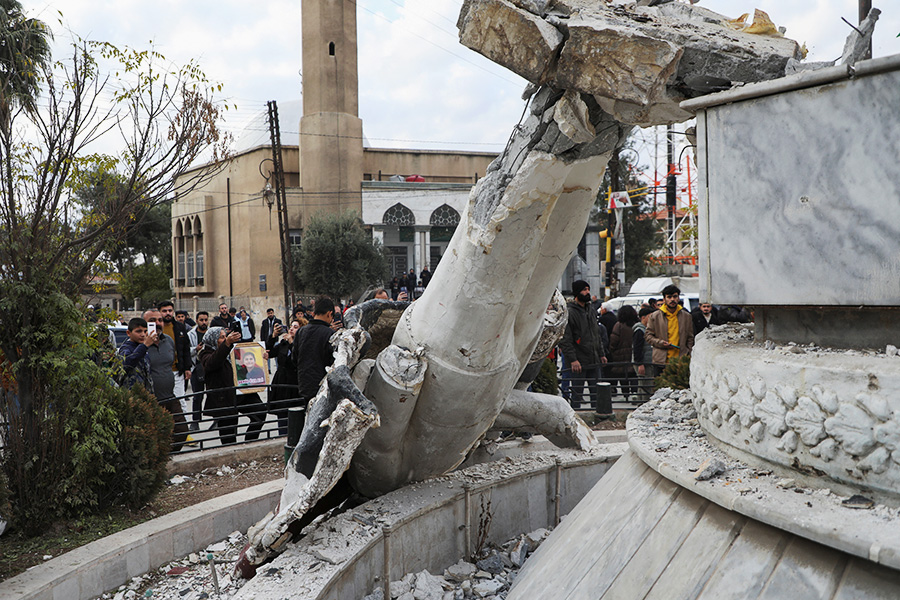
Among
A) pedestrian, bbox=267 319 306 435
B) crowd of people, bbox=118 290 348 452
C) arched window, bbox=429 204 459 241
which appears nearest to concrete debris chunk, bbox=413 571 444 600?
crowd of people, bbox=118 290 348 452

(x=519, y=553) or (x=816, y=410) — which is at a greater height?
(x=816, y=410)

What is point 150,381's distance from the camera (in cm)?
725

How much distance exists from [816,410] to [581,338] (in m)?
7.18

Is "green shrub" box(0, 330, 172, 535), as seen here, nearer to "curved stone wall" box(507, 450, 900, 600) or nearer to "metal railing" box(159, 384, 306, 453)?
"metal railing" box(159, 384, 306, 453)

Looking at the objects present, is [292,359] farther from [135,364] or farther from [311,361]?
[135,364]

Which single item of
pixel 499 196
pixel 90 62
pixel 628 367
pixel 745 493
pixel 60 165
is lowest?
pixel 628 367

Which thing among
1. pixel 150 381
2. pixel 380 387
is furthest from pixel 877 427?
pixel 150 381

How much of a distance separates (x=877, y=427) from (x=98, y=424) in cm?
453

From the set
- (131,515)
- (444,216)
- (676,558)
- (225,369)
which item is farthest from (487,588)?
(444,216)

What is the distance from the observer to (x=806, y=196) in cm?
199

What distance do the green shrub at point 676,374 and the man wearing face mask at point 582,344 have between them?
1.47m

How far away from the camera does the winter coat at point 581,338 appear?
8875 millimetres

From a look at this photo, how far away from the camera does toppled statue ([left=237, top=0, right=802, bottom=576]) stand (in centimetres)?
246

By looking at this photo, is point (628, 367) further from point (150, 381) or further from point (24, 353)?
point (24, 353)
